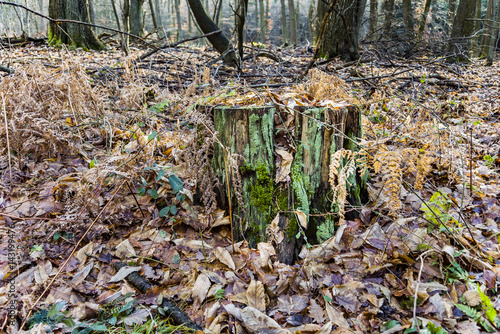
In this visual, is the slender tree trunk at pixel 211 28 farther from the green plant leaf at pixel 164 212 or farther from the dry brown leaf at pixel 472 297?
the dry brown leaf at pixel 472 297

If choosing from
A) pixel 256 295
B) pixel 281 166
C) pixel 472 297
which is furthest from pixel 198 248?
pixel 472 297

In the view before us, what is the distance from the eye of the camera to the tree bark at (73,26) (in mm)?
8266

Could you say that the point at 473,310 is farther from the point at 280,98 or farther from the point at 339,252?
the point at 280,98

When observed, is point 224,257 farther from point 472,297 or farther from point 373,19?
point 373,19

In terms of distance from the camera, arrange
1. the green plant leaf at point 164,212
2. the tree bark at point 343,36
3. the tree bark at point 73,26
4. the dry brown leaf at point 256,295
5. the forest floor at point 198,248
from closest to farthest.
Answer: the forest floor at point 198,248, the dry brown leaf at point 256,295, the green plant leaf at point 164,212, the tree bark at point 343,36, the tree bark at point 73,26

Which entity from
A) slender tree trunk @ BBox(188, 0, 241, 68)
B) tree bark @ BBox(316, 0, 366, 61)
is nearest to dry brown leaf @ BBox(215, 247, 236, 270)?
slender tree trunk @ BBox(188, 0, 241, 68)

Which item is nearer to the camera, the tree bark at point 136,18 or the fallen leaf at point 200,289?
the fallen leaf at point 200,289

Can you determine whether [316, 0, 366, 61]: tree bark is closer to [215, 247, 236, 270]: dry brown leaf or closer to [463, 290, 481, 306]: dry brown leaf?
[215, 247, 236, 270]: dry brown leaf

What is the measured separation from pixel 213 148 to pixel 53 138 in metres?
1.93

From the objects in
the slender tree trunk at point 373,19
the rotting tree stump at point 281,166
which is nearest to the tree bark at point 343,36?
the slender tree trunk at point 373,19

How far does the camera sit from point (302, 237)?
7.98 ft

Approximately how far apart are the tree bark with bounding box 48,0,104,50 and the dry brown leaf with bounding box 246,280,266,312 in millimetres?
8928

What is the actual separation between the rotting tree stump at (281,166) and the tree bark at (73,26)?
818cm

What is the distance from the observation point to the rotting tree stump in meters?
2.28
